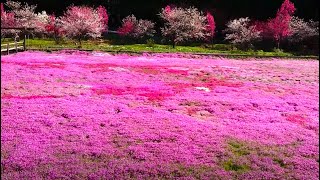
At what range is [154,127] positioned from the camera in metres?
18.1

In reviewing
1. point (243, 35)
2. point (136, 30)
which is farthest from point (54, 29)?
point (243, 35)

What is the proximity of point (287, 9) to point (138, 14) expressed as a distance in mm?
35759

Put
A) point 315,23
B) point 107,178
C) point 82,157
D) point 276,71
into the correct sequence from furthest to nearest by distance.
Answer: point 315,23 < point 276,71 < point 82,157 < point 107,178

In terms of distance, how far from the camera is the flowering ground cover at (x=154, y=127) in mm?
13461

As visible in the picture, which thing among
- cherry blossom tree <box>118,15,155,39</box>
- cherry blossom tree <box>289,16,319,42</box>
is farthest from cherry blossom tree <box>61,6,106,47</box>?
cherry blossom tree <box>289,16,319,42</box>

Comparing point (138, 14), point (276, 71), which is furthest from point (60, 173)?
point (138, 14)

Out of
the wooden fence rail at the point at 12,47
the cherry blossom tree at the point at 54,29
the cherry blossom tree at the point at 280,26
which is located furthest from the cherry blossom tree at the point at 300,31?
the wooden fence rail at the point at 12,47

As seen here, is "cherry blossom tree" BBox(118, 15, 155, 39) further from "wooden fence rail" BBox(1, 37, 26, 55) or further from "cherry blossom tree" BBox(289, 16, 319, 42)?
"wooden fence rail" BBox(1, 37, 26, 55)

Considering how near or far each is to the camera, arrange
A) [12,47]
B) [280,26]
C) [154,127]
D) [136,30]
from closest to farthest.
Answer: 1. [154,127]
2. [12,47]
3. [280,26]
4. [136,30]

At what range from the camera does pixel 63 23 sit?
72.1 meters

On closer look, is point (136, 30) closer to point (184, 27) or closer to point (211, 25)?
point (184, 27)

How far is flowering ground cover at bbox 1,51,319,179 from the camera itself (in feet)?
44.2

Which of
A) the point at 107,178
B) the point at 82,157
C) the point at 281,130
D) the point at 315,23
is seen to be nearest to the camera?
the point at 107,178

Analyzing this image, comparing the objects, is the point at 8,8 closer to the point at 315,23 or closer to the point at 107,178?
the point at 315,23
